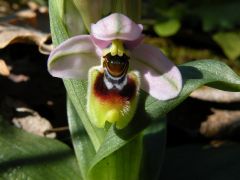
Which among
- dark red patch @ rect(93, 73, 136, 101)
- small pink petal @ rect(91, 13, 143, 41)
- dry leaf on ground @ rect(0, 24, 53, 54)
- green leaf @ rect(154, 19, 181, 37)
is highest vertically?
small pink petal @ rect(91, 13, 143, 41)

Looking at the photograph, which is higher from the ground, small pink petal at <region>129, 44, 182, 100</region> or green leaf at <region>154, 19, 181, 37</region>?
small pink petal at <region>129, 44, 182, 100</region>

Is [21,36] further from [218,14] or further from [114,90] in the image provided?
[218,14]

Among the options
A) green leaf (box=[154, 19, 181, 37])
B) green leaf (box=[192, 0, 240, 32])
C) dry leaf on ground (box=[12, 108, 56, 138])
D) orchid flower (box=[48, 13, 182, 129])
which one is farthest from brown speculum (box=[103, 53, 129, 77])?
green leaf (box=[192, 0, 240, 32])

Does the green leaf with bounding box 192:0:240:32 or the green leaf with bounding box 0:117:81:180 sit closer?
the green leaf with bounding box 0:117:81:180

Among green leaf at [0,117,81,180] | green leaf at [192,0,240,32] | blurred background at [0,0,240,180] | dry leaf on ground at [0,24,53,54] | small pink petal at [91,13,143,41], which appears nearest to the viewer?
small pink petal at [91,13,143,41]

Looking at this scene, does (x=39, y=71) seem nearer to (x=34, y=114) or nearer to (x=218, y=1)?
(x=34, y=114)

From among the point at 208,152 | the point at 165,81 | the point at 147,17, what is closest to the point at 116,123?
the point at 165,81

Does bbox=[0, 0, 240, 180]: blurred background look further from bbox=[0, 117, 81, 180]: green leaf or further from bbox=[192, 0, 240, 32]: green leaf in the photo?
bbox=[0, 117, 81, 180]: green leaf

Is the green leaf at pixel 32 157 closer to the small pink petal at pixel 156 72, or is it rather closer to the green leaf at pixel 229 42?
the small pink petal at pixel 156 72
